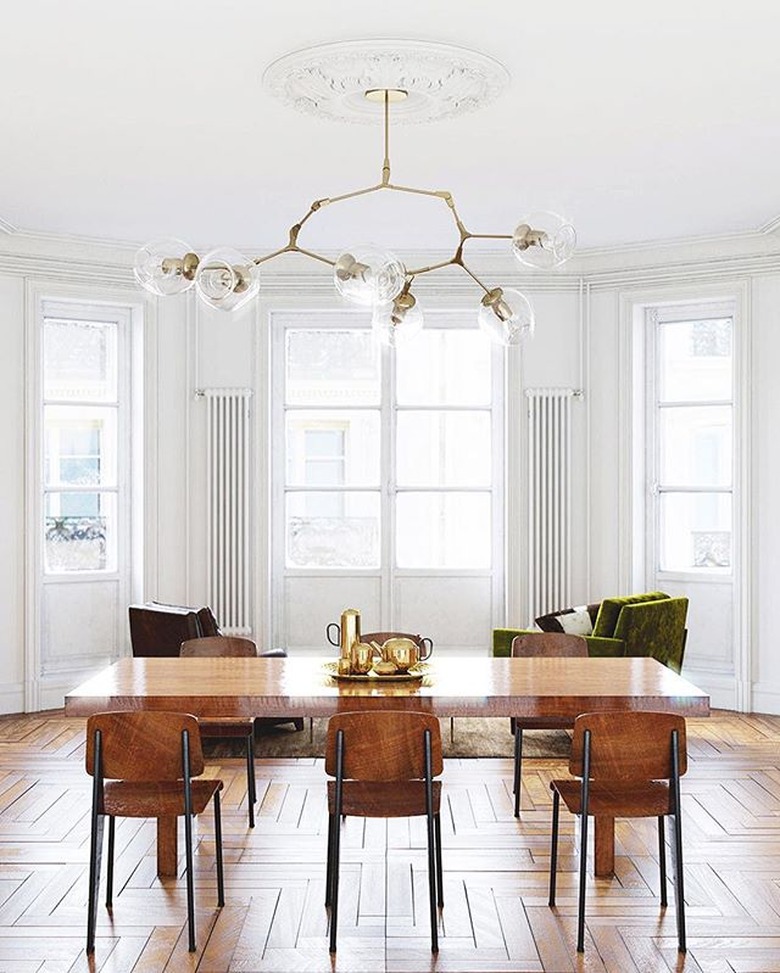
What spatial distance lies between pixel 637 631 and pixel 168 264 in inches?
146

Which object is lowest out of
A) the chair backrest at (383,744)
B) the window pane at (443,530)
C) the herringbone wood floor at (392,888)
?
the herringbone wood floor at (392,888)

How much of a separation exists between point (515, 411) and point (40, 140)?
12.7 ft

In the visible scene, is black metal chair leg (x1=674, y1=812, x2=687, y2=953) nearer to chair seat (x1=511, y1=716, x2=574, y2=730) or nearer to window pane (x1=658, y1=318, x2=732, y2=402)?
chair seat (x1=511, y1=716, x2=574, y2=730)

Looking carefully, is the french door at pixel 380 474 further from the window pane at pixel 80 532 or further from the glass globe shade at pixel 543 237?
the glass globe shade at pixel 543 237

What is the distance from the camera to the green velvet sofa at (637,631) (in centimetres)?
695

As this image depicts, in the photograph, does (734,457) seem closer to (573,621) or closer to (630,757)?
(573,621)

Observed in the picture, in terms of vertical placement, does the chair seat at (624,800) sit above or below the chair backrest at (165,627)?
below

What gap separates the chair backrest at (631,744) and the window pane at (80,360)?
527 cm

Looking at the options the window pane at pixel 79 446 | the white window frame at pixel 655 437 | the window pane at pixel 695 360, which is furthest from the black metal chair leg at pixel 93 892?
the window pane at pixel 695 360

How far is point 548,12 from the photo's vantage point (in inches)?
165

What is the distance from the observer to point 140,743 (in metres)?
4.00

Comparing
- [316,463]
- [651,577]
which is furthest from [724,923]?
[316,463]

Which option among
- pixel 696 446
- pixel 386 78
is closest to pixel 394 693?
pixel 386 78

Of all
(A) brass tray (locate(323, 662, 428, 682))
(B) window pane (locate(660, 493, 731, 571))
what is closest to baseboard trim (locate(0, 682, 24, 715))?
(A) brass tray (locate(323, 662, 428, 682))
